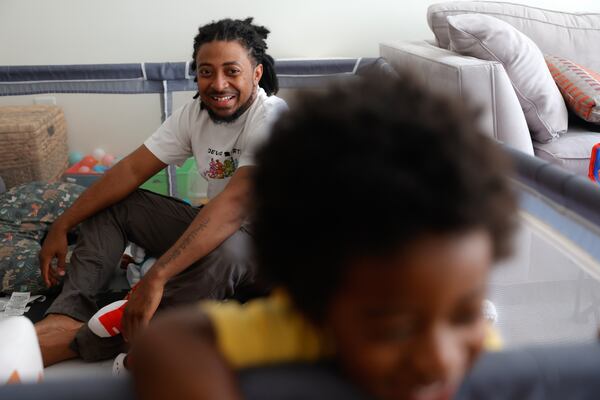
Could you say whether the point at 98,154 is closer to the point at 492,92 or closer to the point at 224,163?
the point at 224,163

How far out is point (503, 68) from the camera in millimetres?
1647

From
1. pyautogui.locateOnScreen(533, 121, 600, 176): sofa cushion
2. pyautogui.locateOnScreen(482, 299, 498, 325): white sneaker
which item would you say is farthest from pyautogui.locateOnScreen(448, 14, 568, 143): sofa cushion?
pyautogui.locateOnScreen(482, 299, 498, 325): white sneaker

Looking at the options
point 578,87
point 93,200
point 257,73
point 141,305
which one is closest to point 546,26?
point 578,87

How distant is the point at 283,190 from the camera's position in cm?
40

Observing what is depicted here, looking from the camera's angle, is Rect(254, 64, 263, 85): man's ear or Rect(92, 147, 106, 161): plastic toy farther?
Rect(92, 147, 106, 161): plastic toy

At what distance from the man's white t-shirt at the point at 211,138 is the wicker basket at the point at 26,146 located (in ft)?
2.93

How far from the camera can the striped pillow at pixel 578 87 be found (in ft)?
6.14

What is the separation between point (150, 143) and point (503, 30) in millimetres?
1067

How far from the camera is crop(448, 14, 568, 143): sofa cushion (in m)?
1.80

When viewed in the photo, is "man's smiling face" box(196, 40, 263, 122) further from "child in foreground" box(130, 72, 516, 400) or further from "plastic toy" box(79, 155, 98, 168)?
"plastic toy" box(79, 155, 98, 168)

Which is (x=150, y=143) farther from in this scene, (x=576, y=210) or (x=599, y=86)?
(x=599, y=86)

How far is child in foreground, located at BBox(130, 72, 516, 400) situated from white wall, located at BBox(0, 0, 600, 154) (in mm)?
2251

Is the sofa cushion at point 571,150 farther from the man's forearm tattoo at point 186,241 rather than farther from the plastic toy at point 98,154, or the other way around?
the plastic toy at point 98,154

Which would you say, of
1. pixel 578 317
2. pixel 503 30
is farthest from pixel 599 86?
pixel 578 317
